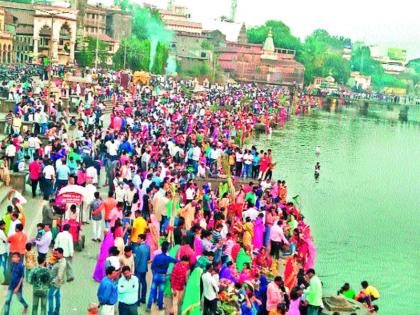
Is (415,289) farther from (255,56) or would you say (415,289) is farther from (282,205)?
(255,56)

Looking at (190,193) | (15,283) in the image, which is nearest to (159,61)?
(190,193)

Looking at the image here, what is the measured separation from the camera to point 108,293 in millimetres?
9992

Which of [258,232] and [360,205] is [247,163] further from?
[258,232]

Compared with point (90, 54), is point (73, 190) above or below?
below

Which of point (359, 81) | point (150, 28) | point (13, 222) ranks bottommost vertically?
point (359, 81)

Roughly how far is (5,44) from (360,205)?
2054 inches

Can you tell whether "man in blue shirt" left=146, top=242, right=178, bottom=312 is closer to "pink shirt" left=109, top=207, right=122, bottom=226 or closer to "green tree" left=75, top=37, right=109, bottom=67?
"pink shirt" left=109, top=207, right=122, bottom=226

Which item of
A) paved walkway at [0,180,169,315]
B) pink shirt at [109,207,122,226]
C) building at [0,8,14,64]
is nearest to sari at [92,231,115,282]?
paved walkway at [0,180,169,315]

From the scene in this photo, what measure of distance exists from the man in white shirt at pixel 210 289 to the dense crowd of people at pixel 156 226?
0.04ft

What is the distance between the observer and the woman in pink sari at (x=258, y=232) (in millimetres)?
16000

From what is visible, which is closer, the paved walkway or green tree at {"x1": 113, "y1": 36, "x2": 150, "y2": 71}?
the paved walkway

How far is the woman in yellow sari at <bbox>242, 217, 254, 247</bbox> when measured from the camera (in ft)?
49.4

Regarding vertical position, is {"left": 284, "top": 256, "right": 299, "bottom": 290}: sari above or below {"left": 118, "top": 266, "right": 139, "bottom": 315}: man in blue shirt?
below

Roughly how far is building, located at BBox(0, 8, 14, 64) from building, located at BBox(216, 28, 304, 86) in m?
36.1
